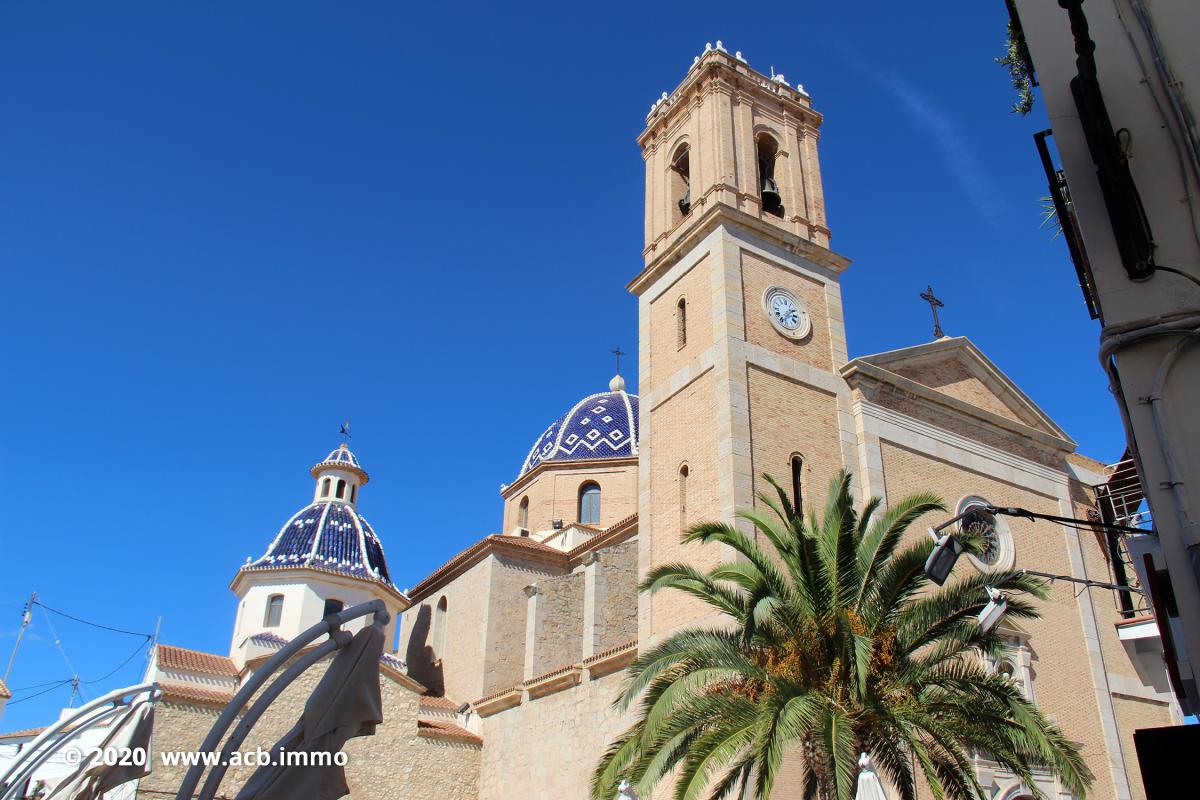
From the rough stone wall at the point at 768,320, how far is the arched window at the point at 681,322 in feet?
4.40

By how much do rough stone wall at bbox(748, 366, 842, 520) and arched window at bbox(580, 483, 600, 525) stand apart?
12.3 m

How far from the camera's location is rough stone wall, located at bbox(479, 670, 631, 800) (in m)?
17.5

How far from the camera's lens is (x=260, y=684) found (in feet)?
19.5

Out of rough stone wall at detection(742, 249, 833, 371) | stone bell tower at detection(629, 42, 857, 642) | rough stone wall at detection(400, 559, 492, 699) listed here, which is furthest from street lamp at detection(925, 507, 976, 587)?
rough stone wall at detection(400, 559, 492, 699)

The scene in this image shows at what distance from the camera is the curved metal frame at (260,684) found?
19.2 ft

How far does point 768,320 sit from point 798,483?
328 cm

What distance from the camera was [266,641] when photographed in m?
22.5

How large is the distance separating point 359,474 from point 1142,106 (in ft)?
87.7

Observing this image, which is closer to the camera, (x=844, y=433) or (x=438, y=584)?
(x=844, y=433)

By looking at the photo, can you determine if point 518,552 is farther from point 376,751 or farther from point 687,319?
point 687,319

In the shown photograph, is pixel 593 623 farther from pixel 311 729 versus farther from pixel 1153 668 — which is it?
pixel 311 729

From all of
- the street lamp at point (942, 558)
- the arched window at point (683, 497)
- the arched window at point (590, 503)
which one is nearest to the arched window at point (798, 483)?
the arched window at point (683, 497)

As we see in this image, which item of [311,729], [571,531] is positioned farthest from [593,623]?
[311,729]

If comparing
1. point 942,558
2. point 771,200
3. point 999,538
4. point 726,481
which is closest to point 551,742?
point 726,481
